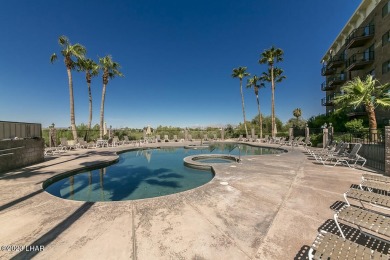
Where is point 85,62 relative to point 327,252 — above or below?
above

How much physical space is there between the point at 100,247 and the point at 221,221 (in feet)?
6.74

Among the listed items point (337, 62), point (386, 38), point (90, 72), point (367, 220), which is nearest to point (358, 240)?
point (367, 220)

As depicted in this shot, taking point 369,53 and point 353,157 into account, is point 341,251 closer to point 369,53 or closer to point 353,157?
point 353,157

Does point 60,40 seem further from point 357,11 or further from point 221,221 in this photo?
point 357,11

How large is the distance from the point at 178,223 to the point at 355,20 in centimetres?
3200

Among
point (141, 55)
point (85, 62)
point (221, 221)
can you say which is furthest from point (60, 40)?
point (221, 221)

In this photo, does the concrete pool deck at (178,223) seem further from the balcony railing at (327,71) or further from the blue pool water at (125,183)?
the balcony railing at (327,71)

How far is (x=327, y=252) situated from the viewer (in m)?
1.81

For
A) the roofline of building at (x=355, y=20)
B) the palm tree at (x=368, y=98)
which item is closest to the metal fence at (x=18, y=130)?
the palm tree at (x=368, y=98)

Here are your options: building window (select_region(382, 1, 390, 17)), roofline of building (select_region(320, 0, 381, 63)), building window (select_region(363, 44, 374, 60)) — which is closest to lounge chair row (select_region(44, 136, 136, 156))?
building window (select_region(363, 44, 374, 60))

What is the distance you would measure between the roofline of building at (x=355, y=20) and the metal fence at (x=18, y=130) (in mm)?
30775

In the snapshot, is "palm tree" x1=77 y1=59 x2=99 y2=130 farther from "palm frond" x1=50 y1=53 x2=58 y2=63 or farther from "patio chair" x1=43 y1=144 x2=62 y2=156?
"patio chair" x1=43 y1=144 x2=62 y2=156

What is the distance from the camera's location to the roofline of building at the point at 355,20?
1928cm

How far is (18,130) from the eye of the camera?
8.62 meters
